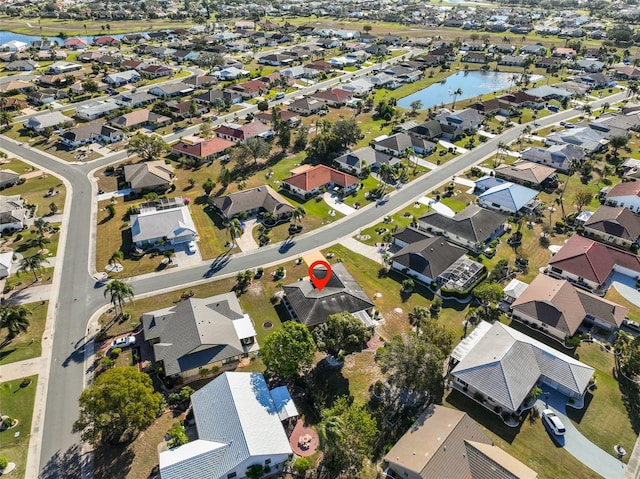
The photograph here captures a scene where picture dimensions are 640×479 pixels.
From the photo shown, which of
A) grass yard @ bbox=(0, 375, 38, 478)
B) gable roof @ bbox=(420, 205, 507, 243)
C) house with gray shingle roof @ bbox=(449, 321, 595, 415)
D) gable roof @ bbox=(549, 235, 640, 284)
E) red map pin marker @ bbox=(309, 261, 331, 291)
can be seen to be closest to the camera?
grass yard @ bbox=(0, 375, 38, 478)

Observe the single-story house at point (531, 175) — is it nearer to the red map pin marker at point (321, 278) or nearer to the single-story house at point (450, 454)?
the red map pin marker at point (321, 278)

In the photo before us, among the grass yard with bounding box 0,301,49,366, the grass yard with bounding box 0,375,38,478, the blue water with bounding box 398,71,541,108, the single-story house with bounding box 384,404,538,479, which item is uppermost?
the blue water with bounding box 398,71,541,108

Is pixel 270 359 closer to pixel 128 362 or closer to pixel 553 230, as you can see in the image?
pixel 128 362

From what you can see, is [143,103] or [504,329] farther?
[143,103]

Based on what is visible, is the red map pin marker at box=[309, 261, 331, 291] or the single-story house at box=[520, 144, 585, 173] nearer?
the red map pin marker at box=[309, 261, 331, 291]

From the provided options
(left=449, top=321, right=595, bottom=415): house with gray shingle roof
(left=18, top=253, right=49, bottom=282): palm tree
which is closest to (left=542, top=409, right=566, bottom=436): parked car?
(left=449, top=321, right=595, bottom=415): house with gray shingle roof

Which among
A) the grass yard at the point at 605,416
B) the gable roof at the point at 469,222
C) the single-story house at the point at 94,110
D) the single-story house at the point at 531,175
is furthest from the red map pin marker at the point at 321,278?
the single-story house at the point at 94,110

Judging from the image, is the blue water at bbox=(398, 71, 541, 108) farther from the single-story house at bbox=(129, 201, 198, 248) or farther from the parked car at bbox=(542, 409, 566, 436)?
the parked car at bbox=(542, 409, 566, 436)

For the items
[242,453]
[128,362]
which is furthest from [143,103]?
[242,453]
